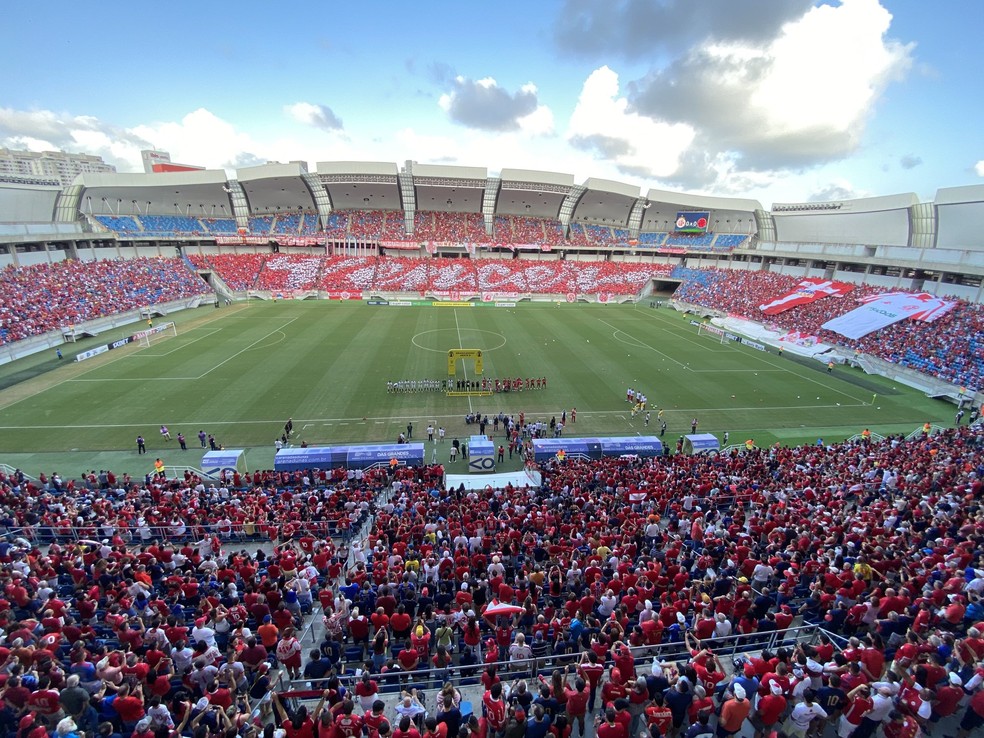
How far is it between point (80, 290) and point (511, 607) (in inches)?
2227

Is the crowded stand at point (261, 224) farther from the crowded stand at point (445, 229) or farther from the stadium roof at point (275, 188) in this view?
the stadium roof at point (275, 188)

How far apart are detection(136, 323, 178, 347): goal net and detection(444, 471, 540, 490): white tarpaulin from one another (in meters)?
34.7

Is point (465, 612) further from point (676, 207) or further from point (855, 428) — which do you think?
point (676, 207)

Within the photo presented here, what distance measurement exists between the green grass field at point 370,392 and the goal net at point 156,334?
3.21 feet

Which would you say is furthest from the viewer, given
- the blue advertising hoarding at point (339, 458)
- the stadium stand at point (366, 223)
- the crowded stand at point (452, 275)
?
the stadium stand at point (366, 223)

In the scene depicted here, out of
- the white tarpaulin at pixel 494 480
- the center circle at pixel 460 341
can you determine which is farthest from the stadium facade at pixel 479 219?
the white tarpaulin at pixel 494 480

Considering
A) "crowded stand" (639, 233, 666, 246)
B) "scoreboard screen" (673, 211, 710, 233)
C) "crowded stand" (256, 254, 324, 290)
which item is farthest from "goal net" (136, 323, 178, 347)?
"scoreboard screen" (673, 211, 710, 233)

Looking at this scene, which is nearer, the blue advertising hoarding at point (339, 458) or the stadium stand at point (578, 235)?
the blue advertising hoarding at point (339, 458)

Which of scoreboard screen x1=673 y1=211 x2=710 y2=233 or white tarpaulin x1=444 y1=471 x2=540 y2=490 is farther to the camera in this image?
scoreboard screen x1=673 y1=211 x2=710 y2=233

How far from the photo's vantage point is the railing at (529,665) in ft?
24.9

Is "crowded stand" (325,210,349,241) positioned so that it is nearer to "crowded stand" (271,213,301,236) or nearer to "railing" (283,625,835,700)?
"crowded stand" (271,213,301,236)

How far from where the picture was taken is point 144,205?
72.2 metres

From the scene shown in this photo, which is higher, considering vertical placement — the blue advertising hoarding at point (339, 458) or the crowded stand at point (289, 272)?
the crowded stand at point (289, 272)

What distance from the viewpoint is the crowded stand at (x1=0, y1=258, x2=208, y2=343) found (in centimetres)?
3922
